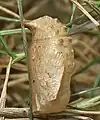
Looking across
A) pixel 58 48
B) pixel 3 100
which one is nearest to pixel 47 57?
pixel 58 48

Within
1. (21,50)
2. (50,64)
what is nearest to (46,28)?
(50,64)

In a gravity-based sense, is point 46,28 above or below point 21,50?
below

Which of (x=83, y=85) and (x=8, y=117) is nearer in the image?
(x=8, y=117)

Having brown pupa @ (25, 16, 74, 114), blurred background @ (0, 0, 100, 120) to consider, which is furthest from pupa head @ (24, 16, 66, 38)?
blurred background @ (0, 0, 100, 120)

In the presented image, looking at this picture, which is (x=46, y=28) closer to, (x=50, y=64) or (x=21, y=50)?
(x=50, y=64)

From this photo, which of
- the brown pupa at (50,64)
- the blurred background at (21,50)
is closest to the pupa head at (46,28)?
the brown pupa at (50,64)

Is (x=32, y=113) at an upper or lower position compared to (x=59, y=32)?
lower

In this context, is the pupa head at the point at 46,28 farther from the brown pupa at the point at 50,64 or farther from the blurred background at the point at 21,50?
the blurred background at the point at 21,50

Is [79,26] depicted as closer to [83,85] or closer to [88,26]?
[88,26]

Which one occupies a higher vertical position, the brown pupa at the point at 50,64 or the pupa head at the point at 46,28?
the pupa head at the point at 46,28
